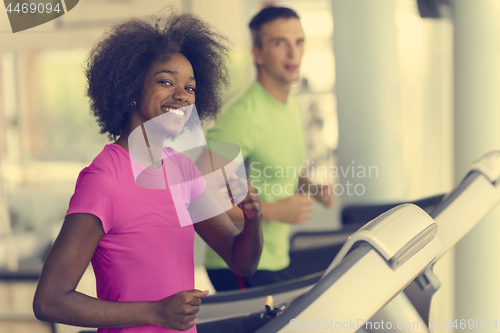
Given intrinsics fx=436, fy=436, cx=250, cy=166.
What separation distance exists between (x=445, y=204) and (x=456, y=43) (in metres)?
0.97

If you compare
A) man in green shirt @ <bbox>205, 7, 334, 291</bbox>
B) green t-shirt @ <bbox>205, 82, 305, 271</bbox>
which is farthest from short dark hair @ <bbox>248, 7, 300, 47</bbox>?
green t-shirt @ <bbox>205, 82, 305, 271</bbox>

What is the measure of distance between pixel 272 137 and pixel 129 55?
0.64 meters

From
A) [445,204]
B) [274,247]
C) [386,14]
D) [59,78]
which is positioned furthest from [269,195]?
[59,78]

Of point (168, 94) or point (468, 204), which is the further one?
point (468, 204)

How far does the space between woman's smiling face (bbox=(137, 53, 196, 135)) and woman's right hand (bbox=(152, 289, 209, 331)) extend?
10.2 inches

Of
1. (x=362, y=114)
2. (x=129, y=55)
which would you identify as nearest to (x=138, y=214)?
(x=129, y=55)

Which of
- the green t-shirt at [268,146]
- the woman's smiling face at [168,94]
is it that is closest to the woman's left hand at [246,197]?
the woman's smiling face at [168,94]

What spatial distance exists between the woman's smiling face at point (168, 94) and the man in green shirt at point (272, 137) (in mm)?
472

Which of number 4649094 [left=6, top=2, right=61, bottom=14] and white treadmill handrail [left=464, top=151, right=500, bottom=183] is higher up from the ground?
number 4649094 [left=6, top=2, right=61, bottom=14]

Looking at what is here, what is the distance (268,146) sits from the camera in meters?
1.28

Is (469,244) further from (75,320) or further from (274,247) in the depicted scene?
(75,320)

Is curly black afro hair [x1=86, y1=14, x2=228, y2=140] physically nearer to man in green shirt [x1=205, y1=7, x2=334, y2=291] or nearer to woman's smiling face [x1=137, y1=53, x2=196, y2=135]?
woman's smiling face [x1=137, y1=53, x2=196, y2=135]

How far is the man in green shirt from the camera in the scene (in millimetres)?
1259

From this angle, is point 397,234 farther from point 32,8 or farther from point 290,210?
point 32,8
